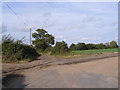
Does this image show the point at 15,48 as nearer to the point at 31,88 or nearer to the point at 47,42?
the point at 31,88

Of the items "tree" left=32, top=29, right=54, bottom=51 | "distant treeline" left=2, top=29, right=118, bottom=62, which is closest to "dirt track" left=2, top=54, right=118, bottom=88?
"distant treeline" left=2, top=29, right=118, bottom=62

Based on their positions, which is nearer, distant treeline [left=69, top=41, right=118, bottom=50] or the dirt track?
the dirt track

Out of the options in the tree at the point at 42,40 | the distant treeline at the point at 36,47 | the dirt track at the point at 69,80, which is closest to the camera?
the dirt track at the point at 69,80

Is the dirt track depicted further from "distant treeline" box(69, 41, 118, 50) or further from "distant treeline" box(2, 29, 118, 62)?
"distant treeline" box(69, 41, 118, 50)

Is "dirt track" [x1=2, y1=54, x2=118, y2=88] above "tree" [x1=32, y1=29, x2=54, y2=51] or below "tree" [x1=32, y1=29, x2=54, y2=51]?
below

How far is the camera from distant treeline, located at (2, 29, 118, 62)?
22.1m

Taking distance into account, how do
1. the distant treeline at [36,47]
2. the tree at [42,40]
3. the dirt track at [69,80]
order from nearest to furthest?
the dirt track at [69,80], the distant treeline at [36,47], the tree at [42,40]

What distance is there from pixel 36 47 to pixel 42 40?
A: 4.05m

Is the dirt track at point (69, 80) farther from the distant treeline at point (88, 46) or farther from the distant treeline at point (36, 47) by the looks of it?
the distant treeline at point (88, 46)

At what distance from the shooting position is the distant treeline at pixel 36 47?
2209 cm

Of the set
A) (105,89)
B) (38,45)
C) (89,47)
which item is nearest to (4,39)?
(105,89)

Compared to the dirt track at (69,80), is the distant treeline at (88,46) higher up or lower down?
higher up

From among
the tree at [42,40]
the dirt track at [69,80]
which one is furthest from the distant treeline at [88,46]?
the dirt track at [69,80]

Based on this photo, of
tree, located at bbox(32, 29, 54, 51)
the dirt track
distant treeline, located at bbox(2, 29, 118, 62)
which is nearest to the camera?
the dirt track
